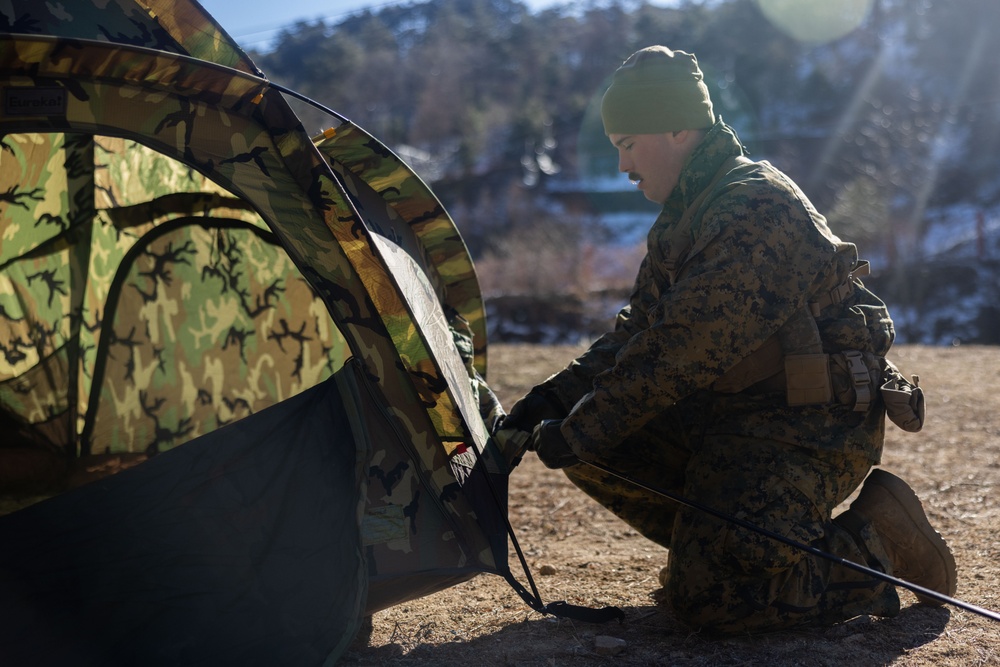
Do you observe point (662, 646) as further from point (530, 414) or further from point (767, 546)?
point (530, 414)

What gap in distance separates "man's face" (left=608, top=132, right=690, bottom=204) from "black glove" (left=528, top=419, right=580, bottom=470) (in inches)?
31.9

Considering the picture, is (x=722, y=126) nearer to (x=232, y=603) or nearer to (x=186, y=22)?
(x=186, y=22)

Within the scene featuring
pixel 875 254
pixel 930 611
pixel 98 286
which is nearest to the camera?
pixel 930 611

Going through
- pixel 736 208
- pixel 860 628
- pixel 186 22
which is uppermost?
pixel 186 22

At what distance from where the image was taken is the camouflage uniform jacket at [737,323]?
94.2 inches

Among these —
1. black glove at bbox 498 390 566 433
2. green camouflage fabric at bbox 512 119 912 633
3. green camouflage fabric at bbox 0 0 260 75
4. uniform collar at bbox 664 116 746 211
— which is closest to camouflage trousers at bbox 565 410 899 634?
green camouflage fabric at bbox 512 119 912 633

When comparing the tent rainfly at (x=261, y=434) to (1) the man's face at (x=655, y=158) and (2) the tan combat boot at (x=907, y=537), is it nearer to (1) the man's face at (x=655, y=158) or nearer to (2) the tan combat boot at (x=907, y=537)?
(1) the man's face at (x=655, y=158)

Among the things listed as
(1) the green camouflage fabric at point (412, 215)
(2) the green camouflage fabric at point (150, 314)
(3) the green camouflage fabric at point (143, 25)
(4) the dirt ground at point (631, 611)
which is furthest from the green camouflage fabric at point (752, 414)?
(2) the green camouflage fabric at point (150, 314)

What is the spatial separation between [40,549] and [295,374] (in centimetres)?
149

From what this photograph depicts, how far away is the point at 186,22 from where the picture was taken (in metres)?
2.77

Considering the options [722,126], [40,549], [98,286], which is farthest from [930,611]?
[98,286]

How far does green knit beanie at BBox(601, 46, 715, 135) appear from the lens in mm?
2680

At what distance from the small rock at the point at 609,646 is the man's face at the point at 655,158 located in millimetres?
1323

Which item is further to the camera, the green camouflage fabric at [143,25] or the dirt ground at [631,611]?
the green camouflage fabric at [143,25]
